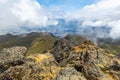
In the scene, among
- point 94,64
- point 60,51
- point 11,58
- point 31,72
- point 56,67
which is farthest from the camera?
point 60,51

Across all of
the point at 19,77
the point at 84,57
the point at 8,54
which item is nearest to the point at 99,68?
the point at 84,57

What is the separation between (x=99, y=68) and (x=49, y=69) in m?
8.77

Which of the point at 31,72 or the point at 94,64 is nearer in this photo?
the point at 31,72

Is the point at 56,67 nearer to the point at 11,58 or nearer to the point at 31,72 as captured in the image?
the point at 31,72

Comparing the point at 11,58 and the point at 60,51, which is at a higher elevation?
the point at 11,58

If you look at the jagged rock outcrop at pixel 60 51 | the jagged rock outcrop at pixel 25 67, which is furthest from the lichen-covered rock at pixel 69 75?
the jagged rock outcrop at pixel 60 51

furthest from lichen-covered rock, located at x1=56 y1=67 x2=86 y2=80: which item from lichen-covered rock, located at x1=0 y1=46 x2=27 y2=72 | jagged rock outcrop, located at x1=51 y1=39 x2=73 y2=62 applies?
jagged rock outcrop, located at x1=51 y1=39 x2=73 y2=62

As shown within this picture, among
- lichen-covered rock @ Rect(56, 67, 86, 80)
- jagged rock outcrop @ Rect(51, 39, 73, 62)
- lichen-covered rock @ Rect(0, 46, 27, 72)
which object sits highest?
lichen-covered rock @ Rect(0, 46, 27, 72)

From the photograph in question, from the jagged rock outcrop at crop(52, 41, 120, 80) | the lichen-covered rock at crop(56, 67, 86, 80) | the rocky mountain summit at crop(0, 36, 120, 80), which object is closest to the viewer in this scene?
the lichen-covered rock at crop(56, 67, 86, 80)

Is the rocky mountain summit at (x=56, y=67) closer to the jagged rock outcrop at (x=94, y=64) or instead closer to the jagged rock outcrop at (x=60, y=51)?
the jagged rock outcrop at (x=94, y=64)

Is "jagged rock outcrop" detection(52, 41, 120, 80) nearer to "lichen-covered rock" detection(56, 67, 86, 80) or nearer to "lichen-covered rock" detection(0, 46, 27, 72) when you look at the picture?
"lichen-covered rock" detection(56, 67, 86, 80)

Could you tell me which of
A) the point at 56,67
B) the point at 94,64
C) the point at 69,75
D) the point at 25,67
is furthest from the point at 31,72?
the point at 94,64

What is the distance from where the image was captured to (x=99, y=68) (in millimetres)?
47219

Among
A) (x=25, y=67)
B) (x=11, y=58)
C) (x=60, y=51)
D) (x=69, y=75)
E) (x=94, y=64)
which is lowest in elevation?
(x=60, y=51)
